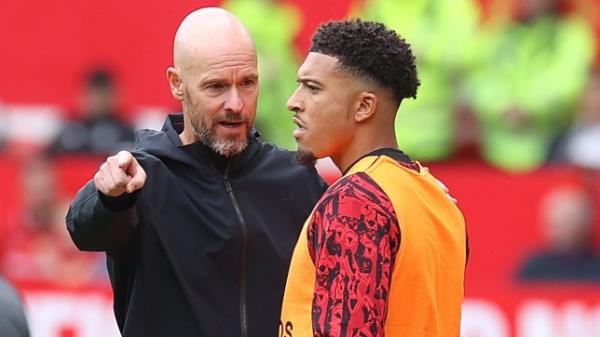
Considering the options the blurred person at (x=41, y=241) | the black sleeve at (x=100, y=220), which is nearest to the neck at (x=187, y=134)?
the black sleeve at (x=100, y=220)

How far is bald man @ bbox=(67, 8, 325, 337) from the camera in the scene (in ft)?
15.5

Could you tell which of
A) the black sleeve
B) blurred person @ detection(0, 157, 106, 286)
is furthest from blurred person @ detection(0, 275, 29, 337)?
blurred person @ detection(0, 157, 106, 286)

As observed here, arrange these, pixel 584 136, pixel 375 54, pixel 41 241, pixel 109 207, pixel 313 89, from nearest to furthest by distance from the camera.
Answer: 1. pixel 375 54
2. pixel 313 89
3. pixel 109 207
4. pixel 41 241
5. pixel 584 136

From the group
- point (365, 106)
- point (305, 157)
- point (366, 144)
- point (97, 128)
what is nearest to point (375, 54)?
point (365, 106)

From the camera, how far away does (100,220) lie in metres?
4.45

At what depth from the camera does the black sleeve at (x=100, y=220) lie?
4.44 metres

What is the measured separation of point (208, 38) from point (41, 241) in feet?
19.1

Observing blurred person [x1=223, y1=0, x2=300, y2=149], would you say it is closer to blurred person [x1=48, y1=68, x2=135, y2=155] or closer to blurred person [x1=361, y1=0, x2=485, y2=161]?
blurred person [x1=361, y1=0, x2=485, y2=161]

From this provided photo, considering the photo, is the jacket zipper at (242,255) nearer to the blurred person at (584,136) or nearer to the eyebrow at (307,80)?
the eyebrow at (307,80)

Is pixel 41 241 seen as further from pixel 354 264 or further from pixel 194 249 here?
pixel 354 264

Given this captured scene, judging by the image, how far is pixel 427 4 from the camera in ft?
35.8

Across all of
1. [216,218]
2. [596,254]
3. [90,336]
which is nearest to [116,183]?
[216,218]

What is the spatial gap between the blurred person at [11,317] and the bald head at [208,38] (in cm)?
106

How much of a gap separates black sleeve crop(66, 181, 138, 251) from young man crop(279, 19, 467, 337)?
58cm
